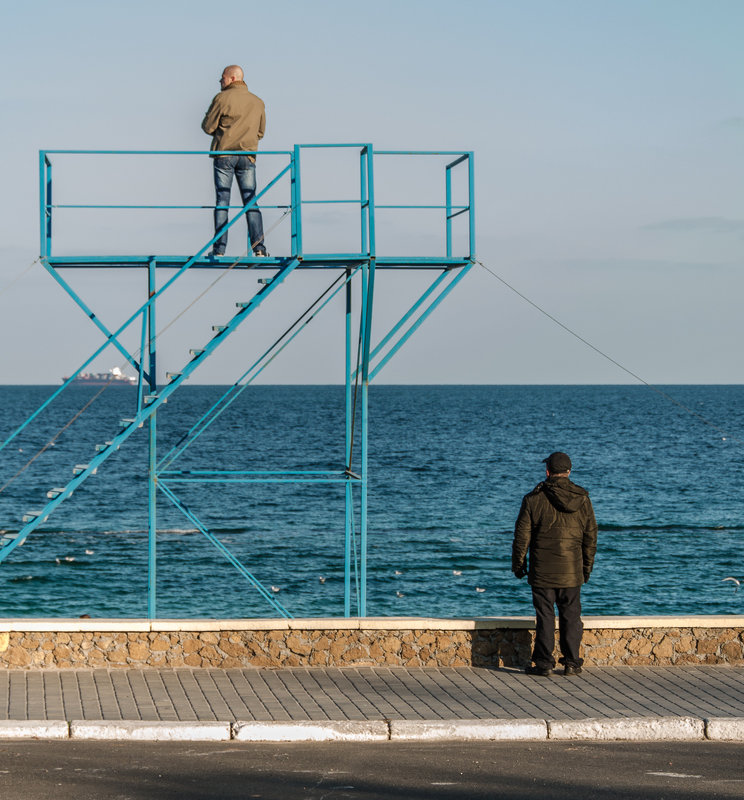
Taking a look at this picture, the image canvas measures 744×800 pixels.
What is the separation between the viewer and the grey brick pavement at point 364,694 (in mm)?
9062

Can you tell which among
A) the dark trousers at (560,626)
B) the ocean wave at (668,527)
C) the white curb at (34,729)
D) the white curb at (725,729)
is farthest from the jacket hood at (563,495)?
the ocean wave at (668,527)

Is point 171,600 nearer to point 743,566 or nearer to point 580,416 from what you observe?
point 743,566

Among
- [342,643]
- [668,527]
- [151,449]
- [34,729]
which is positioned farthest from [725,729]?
[668,527]

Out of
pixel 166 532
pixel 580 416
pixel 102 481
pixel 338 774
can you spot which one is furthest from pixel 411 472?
pixel 580 416

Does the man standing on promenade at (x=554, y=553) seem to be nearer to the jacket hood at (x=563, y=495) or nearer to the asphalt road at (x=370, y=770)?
the jacket hood at (x=563, y=495)

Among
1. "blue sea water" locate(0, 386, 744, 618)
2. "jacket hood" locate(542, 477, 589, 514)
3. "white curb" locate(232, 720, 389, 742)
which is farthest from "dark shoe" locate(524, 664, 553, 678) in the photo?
"blue sea water" locate(0, 386, 744, 618)

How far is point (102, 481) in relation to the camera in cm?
5531

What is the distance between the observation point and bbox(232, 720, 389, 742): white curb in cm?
862

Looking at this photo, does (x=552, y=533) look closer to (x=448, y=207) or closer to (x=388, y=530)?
(x=448, y=207)

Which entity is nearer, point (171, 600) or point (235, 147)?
point (235, 147)

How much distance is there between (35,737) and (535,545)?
4.23 m

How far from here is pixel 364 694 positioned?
973 cm

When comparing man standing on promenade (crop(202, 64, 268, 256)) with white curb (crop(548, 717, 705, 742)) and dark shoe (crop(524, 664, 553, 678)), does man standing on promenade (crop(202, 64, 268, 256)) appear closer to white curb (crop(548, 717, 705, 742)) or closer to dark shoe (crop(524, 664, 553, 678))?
dark shoe (crop(524, 664, 553, 678))

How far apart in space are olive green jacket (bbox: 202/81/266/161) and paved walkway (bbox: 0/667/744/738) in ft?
17.3
